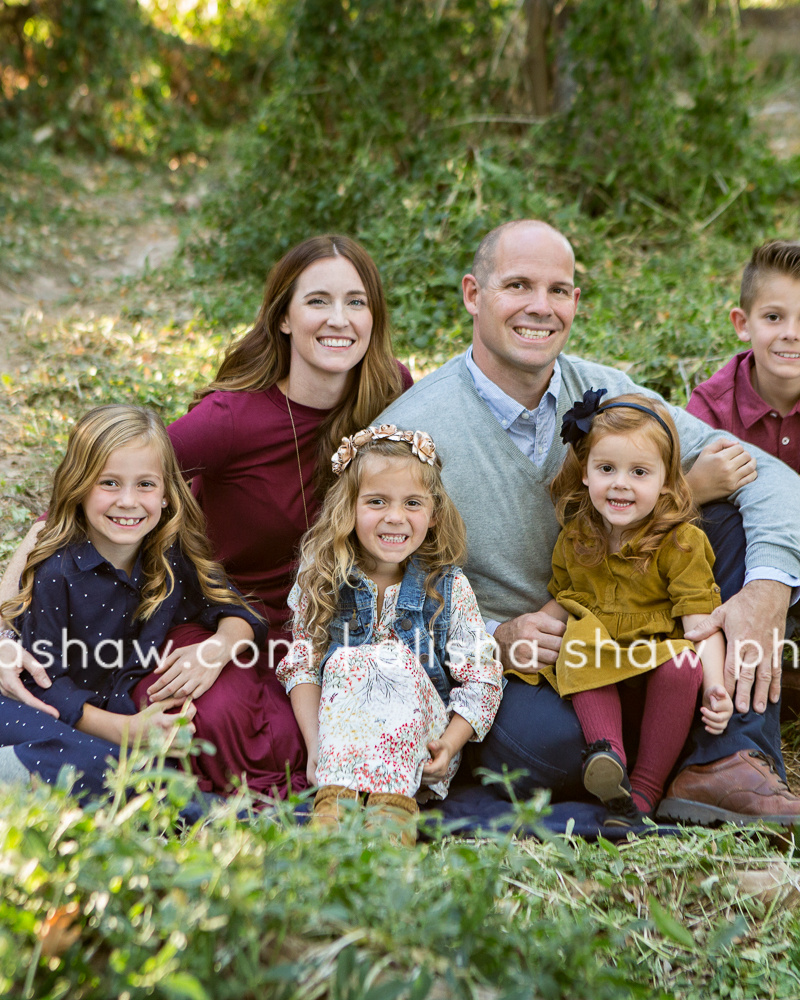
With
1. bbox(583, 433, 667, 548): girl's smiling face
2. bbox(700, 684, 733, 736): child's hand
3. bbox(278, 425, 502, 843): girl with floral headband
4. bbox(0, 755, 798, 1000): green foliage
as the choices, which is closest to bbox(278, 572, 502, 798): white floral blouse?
bbox(278, 425, 502, 843): girl with floral headband

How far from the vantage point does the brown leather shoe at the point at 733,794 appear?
2459mm

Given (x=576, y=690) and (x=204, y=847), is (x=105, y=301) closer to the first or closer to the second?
(x=576, y=690)

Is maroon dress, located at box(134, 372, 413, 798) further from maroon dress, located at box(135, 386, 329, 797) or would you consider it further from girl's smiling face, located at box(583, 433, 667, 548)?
girl's smiling face, located at box(583, 433, 667, 548)

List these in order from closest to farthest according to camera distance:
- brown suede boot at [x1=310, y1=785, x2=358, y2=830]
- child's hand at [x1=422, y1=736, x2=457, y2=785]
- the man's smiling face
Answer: brown suede boot at [x1=310, y1=785, x2=358, y2=830], child's hand at [x1=422, y1=736, x2=457, y2=785], the man's smiling face

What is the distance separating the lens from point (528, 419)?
3.06 metres

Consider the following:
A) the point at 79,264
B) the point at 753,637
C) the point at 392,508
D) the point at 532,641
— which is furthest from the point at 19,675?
the point at 79,264

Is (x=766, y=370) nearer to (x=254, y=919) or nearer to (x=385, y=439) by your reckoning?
(x=385, y=439)

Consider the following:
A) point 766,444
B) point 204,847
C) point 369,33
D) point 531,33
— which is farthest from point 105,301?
point 204,847

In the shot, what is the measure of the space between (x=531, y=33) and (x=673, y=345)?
11.2 feet

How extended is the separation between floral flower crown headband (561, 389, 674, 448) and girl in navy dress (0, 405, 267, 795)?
1.16 metres

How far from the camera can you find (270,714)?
9.16ft

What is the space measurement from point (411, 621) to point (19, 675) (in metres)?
1.11

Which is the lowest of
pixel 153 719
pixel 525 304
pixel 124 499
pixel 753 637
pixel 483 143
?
pixel 153 719

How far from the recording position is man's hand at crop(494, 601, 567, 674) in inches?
110
